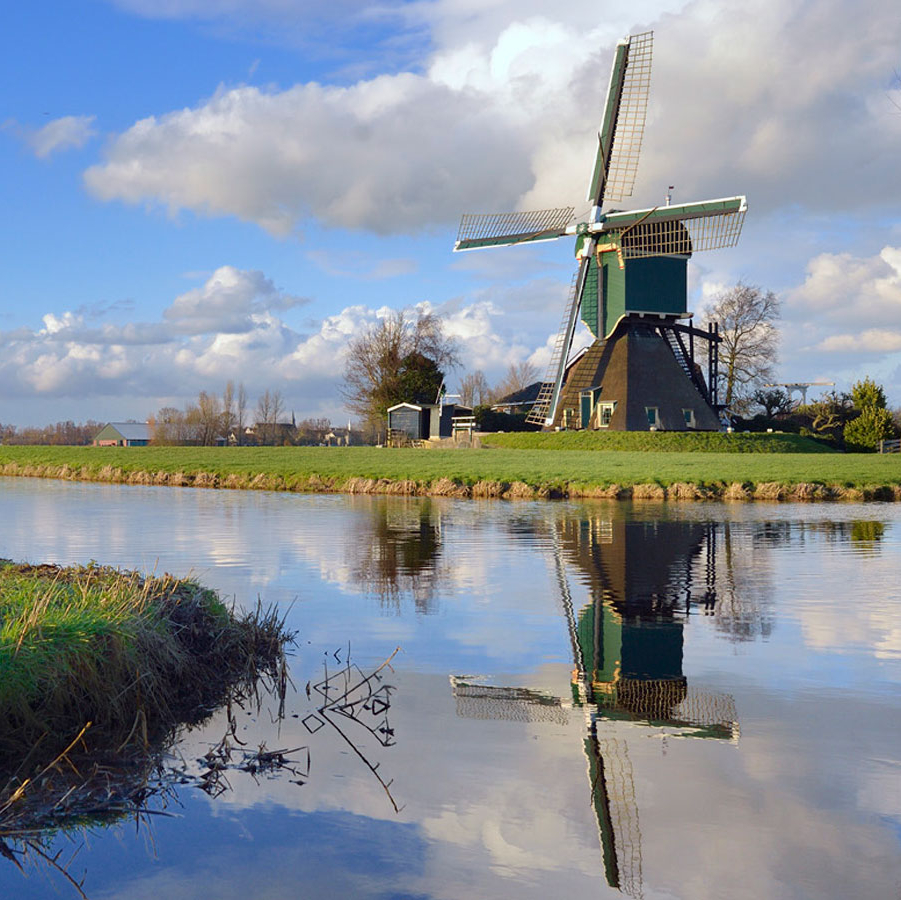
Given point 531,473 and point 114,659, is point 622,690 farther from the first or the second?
point 531,473

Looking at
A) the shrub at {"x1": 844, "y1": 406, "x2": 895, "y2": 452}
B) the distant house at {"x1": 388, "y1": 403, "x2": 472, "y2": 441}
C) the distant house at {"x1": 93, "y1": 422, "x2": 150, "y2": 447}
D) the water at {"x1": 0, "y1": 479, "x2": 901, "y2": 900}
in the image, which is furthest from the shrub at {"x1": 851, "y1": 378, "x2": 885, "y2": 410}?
the distant house at {"x1": 93, "y1": 422, "x2": 150, "y2": 447}

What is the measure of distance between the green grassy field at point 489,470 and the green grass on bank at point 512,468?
0.11ft

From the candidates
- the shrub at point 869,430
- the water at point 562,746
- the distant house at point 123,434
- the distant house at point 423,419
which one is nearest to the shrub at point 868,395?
the shrub at point 869,430

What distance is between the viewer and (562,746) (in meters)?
6.25

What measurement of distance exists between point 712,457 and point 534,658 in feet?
118

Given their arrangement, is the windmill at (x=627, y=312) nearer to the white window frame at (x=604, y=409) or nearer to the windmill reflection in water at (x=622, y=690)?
the white window frame at (x=604, y=409)

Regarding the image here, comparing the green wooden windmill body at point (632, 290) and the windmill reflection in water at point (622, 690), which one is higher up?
the green wooden windmill body at point (632, 290)

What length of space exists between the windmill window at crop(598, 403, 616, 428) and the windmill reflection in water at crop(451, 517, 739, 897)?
121ft

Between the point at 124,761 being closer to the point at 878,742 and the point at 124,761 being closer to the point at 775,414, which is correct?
the point at 878,742

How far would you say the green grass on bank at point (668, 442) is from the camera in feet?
160

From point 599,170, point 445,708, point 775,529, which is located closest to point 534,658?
point 445,708

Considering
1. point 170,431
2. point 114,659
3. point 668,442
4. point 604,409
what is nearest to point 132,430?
point 170,431

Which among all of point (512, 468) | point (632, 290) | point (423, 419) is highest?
point (632, 290)

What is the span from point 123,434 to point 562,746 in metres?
117
